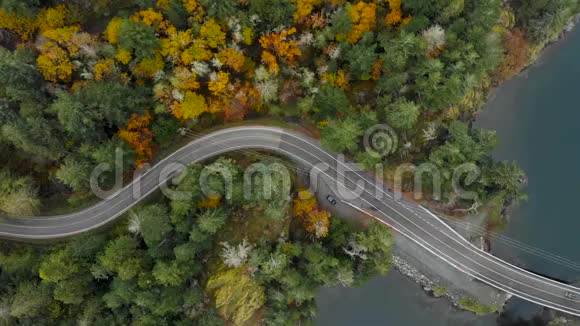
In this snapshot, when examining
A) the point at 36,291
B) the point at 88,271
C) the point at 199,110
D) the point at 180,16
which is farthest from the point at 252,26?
the point at 36,291

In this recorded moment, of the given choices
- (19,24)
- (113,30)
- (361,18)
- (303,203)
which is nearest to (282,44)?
(361,18)

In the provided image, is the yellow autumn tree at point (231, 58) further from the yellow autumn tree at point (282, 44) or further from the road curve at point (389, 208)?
the road curve at point (389, 208)

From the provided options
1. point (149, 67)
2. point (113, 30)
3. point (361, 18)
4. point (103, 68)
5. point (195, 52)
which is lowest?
point (103, 68)

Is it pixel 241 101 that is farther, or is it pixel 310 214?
pixel 310 214

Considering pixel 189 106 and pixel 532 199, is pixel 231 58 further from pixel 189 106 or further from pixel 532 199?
pixel 532 199

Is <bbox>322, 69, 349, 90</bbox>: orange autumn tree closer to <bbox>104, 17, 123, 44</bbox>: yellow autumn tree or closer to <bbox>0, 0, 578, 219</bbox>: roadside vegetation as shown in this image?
<bbox>0, 0, 578, 219</bbox>: roadside vegetation

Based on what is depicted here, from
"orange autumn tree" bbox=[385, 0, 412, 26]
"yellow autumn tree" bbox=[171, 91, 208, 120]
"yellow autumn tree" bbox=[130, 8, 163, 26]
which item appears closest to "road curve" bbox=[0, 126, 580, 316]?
"yellow autumn tree" bbox=[171, 91, 208, 120]

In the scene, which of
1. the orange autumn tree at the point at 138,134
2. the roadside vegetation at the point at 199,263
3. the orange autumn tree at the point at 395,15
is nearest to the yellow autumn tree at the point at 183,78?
the orange autumn tree at the point at 138,134
